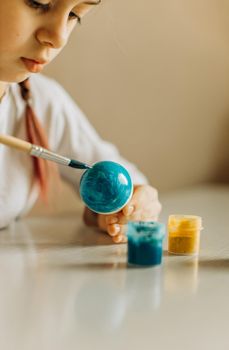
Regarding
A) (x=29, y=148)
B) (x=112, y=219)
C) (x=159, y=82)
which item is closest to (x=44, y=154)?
(x=29, y=148)

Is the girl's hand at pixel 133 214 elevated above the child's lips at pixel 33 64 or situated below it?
below

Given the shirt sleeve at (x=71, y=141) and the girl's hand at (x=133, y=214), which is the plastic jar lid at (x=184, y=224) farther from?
the shirt sleeve at (x=71, y=141)

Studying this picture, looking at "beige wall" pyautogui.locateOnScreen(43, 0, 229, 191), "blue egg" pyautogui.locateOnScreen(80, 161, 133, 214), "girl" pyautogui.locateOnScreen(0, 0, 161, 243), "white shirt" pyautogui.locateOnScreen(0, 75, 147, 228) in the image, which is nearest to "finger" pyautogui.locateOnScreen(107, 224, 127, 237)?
"girl" pyautogui.locateOnScreen(0, 0, 161, 243)

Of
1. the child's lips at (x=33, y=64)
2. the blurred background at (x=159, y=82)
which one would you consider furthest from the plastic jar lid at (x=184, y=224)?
the blurred background at (x=159, y=82)

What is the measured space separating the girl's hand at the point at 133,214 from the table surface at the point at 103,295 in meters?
0.02

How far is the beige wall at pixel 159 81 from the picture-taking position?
171cm

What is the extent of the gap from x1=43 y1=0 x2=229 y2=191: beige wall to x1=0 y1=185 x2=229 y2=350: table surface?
2.44 feet

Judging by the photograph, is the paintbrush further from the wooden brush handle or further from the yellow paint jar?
the yellow paint jar

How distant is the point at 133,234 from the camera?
0.80 metres

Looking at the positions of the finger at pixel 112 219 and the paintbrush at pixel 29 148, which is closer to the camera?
the paintbrush at pixel 29 148

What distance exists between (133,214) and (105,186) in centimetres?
15

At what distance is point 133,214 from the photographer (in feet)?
3.19

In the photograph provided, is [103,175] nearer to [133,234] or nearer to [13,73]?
[133,234]

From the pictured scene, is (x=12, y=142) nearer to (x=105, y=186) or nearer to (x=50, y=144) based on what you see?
(x=105, y=186)
